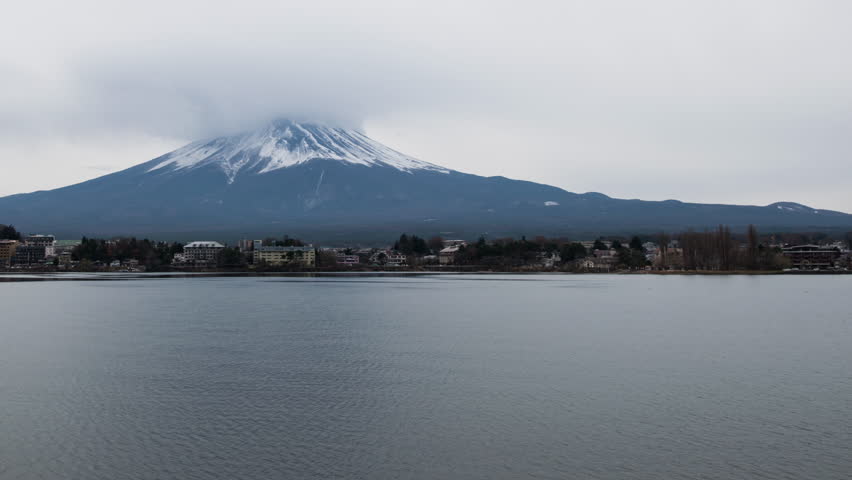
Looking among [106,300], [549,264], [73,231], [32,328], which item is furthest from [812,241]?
[73,231]

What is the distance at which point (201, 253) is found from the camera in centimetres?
9375

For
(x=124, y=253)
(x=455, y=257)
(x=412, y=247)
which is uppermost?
(x=412, y=247)

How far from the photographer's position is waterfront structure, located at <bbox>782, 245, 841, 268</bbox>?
76.7 m

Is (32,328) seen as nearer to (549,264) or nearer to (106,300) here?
(106,300)

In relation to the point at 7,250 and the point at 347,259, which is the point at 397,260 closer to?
the point at 347,259

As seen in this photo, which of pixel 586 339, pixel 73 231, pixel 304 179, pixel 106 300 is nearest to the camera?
pixel 586 339

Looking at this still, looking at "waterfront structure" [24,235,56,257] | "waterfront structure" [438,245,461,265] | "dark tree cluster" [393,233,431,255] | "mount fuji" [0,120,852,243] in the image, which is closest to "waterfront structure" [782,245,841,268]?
"waterfront structure" [438,245,461,265]

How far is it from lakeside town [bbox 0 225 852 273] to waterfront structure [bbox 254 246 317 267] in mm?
113

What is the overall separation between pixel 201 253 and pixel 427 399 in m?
86.5

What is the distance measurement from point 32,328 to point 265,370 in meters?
11.5

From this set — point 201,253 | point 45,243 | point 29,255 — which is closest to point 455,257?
point 201,253

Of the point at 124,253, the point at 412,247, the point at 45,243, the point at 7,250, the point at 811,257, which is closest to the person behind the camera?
the point at 811,257

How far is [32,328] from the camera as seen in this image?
72.9ft

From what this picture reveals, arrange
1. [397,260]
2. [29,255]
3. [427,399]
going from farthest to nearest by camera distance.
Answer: [397,260] → [29,255] → [427,399]
